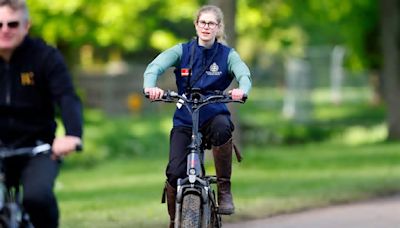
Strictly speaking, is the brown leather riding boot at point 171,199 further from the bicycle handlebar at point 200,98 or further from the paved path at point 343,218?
the paved path at point 343,218

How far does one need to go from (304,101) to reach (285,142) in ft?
50.0

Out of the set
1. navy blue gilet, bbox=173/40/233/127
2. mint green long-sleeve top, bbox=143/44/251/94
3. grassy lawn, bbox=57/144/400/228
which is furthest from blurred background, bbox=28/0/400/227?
mint green long-sleeve top, bbox=143/44/251/94

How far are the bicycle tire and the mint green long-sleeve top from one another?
83 centimetres

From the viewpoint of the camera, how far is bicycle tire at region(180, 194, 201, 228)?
823 centimetres

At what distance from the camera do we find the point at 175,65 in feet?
29.1

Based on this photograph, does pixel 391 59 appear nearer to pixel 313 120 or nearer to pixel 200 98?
pixel 313 120

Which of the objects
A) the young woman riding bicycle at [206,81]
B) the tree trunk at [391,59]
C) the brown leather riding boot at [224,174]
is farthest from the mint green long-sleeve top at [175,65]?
the tree trunk at [391,59]

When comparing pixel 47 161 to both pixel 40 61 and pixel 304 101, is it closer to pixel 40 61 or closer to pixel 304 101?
pixel 40 61

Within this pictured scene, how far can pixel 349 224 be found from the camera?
39.9 feet

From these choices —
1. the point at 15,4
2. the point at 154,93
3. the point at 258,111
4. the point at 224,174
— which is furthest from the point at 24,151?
the point at 258,111

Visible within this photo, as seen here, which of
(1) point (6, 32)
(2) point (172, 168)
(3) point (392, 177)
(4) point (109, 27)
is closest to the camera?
(1) point (6, 32)

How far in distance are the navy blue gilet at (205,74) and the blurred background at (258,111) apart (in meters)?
3.22

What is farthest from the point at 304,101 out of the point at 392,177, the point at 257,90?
the point at 392,177

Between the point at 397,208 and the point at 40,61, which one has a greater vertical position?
the point at 40,61
